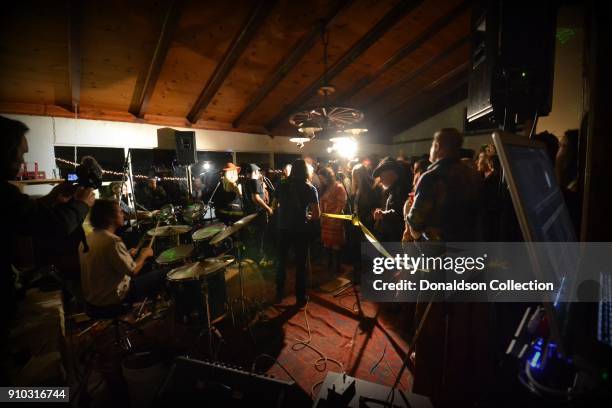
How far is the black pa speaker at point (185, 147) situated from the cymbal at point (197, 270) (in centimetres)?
377

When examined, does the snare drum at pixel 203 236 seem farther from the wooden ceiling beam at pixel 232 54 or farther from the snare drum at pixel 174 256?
the wooden ceiling beam at pixel 232 54

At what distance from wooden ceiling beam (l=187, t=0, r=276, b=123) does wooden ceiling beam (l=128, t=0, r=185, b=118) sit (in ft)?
3.56

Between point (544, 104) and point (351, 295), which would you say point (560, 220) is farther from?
point (351, 295)

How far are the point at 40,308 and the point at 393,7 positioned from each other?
7149 mm

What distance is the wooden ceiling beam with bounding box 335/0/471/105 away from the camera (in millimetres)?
5436

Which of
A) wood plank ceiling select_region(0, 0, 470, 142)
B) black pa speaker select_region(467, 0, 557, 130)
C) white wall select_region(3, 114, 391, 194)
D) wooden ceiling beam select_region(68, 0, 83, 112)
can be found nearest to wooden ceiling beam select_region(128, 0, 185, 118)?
wood plank ceiling select_region(0, 0, 470, 142)

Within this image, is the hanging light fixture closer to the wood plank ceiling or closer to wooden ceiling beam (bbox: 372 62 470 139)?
the wood plank ceiling

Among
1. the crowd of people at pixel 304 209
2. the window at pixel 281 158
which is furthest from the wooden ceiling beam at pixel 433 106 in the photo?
the crowd of people at pixel 304 209

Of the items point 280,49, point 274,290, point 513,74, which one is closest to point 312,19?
point 280,49

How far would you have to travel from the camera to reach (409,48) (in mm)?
6352

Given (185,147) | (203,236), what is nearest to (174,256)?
(203,236)

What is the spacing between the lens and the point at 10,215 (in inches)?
56.7

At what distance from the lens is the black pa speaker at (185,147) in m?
5.68

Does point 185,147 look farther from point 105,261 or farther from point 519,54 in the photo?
point 519,54
